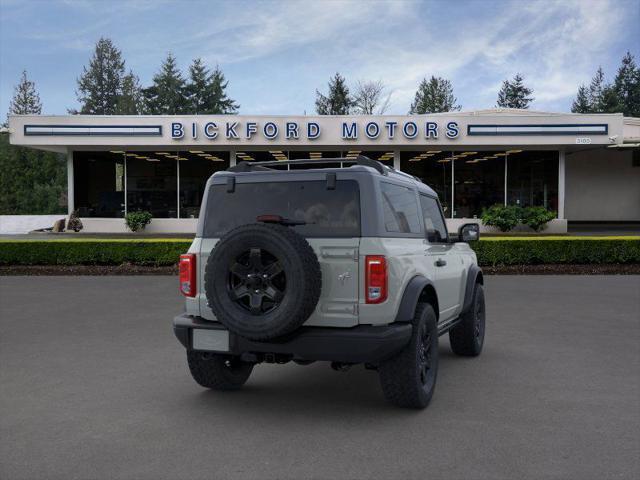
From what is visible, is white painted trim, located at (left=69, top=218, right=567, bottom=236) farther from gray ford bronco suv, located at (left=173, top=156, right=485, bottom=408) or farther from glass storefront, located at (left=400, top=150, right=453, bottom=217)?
gray ford bronco suv, located at (left=173, top=156, right=485, bottom=408)

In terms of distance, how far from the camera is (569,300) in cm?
1162

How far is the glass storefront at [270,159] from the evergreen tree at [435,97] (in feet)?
161

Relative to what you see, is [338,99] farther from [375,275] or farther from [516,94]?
[375,275]

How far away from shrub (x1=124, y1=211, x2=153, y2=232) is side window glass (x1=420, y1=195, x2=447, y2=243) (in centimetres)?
2305

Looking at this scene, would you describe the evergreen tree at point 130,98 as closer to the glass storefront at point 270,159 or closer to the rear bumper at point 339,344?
the glass storefront at point 270,159

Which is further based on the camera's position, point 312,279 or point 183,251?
point 183,251

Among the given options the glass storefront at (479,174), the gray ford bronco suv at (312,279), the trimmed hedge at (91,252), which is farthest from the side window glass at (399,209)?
the glass storefront at (479,174)

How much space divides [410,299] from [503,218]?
77.7 feet

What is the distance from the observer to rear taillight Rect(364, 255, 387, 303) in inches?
187

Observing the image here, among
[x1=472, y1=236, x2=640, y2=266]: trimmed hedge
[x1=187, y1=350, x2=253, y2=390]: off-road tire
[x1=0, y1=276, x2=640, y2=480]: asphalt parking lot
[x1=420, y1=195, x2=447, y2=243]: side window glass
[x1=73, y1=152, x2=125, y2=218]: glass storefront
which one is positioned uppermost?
[x1=73, y1=152, x2=125, y2=218]: glass storefront

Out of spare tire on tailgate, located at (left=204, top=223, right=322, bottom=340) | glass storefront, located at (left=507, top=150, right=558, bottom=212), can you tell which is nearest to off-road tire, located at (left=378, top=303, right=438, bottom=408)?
spare tire on tailgate, located at (left=204, top=223, right=322, bottom=340)

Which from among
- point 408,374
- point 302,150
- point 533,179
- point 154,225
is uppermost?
point 302,150

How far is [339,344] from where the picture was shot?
15.4 ft

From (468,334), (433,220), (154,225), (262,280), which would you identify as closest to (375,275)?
(262,280)
